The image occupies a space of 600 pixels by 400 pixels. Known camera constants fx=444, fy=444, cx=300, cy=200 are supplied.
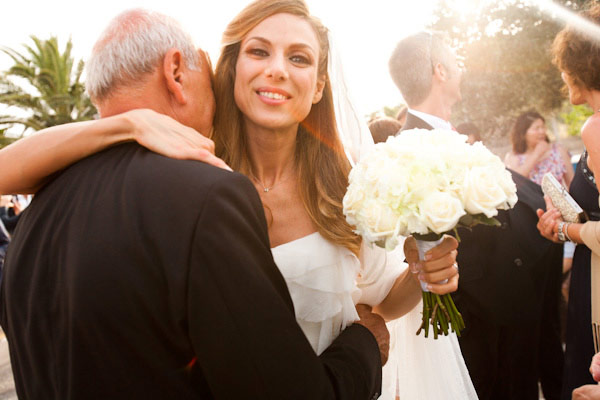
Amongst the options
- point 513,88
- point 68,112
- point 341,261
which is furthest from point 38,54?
point 341,261

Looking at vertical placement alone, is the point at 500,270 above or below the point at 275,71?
below

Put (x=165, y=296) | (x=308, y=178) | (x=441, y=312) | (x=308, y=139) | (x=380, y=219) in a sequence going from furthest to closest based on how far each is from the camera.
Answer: (x=308, y=139) → (x=308, y=178) → (x=441, y=312) → (x=380, y=219) → (x=165, y=296)

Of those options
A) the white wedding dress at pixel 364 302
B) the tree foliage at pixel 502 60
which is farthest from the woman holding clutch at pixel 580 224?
the tree foliage at pixel 502 60

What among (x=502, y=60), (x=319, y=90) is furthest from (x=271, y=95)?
(x=502, y=60)

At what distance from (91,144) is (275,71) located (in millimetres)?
1113

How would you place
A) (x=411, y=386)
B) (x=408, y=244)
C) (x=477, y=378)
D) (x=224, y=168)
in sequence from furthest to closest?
1. (x=477, y=378)
2. (x=411, y=386)
3. (x=408, y=244)
4. (x=224, y=168)

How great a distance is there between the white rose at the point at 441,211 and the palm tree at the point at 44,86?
70.2 ft

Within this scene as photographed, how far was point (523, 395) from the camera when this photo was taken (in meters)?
3.92

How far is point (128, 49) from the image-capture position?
1.46 m

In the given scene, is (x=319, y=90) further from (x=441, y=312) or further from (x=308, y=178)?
(x=441, y=312)

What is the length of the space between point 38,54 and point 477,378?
74.6 feet

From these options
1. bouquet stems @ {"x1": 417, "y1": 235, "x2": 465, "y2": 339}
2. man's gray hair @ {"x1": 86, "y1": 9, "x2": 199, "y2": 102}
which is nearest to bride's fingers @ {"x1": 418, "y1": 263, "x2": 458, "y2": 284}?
bouquet stems @ {"x1": 417, "y1": 235, "x2": 465, "y2": 339}

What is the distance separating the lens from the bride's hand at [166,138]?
Result: 133 centimetres

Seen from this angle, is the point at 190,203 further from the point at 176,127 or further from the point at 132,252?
the point at 176,127
